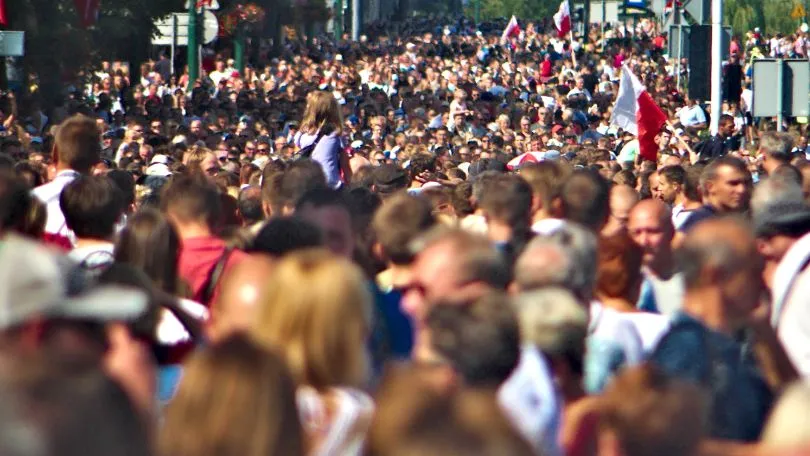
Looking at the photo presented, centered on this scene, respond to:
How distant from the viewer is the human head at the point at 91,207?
6.61 meters

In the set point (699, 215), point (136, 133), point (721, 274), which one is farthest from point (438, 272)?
point (136, 133)

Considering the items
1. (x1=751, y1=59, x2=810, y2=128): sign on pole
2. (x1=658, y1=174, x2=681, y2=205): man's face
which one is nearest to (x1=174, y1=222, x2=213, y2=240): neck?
(x1=658, y1=174, x2=681, y2=205): man's face

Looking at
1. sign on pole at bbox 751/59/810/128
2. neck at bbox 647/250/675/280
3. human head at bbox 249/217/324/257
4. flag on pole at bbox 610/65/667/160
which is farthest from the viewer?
sign on pole at bbox 751/59/810/128

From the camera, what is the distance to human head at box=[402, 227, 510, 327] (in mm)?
5105

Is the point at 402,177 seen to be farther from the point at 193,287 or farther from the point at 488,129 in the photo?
the point at 488,129

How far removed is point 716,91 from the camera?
838 inches

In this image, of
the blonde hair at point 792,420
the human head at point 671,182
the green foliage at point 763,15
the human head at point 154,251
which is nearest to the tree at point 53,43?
the human head at point 671,182

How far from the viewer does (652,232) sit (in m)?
7.38

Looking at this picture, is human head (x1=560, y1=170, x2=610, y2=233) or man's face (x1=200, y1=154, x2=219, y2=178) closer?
human head (x1=560, y1=170, x2=610, y2=233)

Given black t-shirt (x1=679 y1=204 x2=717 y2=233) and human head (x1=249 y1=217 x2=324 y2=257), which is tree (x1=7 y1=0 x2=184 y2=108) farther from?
human head (x1=249 y1=217 x2=324 y2=257)

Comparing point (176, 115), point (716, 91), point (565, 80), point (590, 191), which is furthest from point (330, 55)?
point (590, 191)

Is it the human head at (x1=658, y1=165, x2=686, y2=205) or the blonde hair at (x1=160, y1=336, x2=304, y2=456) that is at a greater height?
the human head at (x1=658, y1=165, x2=686, y2=205)

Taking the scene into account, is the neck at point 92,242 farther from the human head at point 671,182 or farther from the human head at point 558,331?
the human head at point 671,182

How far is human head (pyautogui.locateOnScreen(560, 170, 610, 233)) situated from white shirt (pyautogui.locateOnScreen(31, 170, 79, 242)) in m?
2.23
